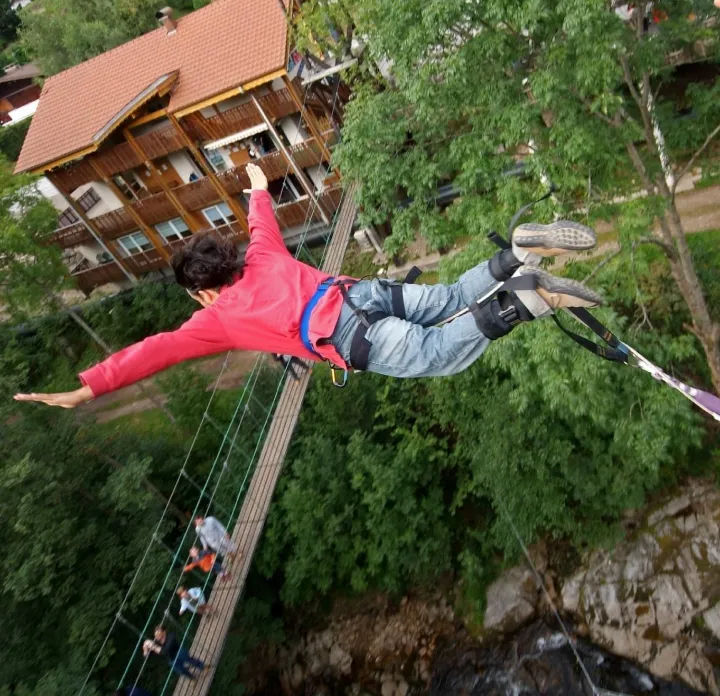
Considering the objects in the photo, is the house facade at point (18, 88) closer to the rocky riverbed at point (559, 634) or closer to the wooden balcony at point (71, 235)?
the wooden balcony at point (71, 235)

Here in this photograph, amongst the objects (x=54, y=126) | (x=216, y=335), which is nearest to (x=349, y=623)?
(x=216, y=335)

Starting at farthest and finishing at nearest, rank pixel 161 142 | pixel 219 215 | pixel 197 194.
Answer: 1. pixel 219 215
2. pixel 197 194
3. pixel 161 142

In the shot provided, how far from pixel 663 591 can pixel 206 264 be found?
7.88m

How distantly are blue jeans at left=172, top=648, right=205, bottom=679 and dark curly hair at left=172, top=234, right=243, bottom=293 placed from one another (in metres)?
5.27

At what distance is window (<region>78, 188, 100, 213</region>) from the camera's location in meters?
14.2

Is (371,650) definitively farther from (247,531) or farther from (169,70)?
(169,70)

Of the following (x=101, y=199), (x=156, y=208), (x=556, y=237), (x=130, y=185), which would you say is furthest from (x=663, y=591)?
(x=101, y=199)

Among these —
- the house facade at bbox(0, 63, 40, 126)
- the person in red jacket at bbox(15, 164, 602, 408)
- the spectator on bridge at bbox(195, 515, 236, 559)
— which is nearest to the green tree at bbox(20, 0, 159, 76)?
the house facade at bbox(0, 63, 40, 126)

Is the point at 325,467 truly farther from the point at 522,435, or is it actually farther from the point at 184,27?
the point at 184,27

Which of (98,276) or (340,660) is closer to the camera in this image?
(340,660)

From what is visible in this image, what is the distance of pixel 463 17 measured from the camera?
15.8 feet

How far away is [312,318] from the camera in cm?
284

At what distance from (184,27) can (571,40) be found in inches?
429

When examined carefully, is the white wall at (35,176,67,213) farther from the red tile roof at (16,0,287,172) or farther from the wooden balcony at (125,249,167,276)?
the wooden balcony at (125,249,167,276)
